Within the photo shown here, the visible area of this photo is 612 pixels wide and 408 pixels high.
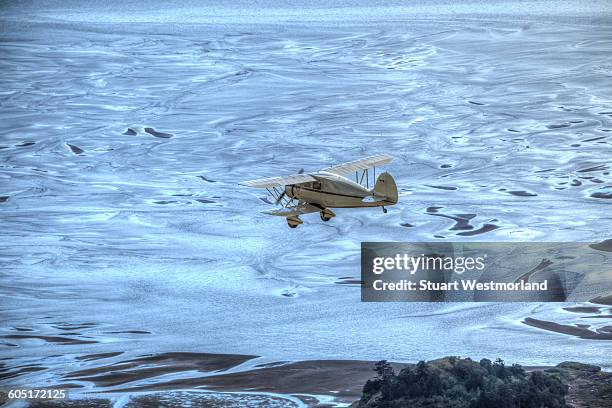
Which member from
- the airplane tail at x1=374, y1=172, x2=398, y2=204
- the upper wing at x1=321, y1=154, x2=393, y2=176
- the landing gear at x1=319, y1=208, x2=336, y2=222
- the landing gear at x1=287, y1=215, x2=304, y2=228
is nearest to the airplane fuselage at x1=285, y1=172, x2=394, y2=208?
the airplane tail at x1=374, y1=172, x2=398, y2=204

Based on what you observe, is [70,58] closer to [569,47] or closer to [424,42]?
[424,42]

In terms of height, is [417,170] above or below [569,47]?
below

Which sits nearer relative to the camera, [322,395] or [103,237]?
[322,395]

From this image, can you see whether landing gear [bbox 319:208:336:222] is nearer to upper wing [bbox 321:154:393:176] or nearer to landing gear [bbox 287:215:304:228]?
landing gear [bbox 287:215:304:228]

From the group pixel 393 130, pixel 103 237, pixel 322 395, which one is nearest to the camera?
pixel 322 395

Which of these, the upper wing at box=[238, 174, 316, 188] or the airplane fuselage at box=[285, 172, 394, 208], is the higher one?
the upper wing at box=[238, 174, 316, 188]

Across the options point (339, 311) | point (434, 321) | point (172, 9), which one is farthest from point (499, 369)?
point (172, 9)

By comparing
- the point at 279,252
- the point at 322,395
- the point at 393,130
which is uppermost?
the point at 393,130

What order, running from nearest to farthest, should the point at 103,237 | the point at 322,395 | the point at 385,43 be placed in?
the point at 322,395, the point at 103,237, the point at 385,43
